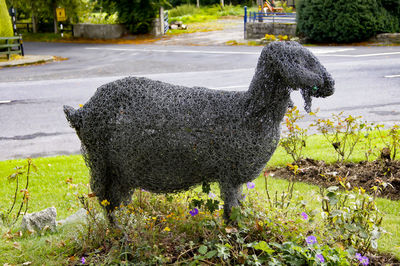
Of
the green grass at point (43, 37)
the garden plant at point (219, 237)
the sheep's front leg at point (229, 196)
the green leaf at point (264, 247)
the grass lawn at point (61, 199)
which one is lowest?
the grass lawn at point (61, 199)

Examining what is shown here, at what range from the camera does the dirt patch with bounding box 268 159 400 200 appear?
4.84m

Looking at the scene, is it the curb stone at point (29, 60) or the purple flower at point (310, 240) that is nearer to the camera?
the purple flower at point (310, 240)

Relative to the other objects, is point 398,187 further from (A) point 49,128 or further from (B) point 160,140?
(A) point 49,128

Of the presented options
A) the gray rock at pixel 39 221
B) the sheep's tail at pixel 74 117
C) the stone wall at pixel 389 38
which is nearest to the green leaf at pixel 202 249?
the sheep's tail at pixel 74 117

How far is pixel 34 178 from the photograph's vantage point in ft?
19.2

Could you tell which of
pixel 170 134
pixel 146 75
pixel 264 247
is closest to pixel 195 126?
pixel 170 134

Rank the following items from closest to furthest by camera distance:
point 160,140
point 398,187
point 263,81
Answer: point 263,81, point 160,140, point 398,187

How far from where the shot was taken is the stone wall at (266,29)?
68.6 feet

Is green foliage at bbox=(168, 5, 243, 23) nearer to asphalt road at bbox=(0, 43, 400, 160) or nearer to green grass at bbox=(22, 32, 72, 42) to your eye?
green grass at bbox=(22, 32, 72, 42)

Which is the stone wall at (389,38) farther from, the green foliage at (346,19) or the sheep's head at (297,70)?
the sheep's head at (297,70)

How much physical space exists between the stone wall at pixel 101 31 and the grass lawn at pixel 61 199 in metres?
19.4

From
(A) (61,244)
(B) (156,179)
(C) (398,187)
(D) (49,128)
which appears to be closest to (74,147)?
(D) (49,128)

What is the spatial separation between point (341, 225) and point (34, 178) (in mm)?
4154

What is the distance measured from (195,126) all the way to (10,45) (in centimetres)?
1685
